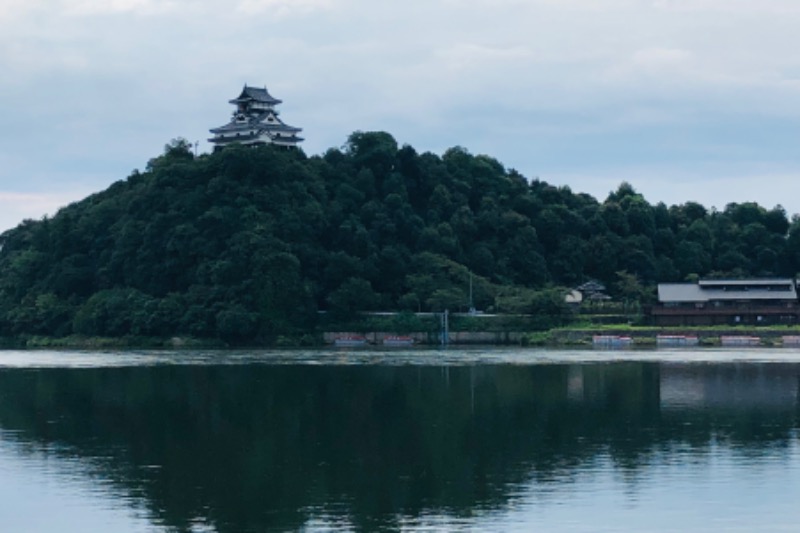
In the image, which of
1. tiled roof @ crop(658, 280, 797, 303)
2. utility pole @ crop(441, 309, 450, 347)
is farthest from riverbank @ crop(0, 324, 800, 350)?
tiled roof @ crop(658, 280, 797, 303)

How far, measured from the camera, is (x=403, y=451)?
26.9 metres

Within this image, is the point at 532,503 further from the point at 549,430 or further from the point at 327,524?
the point at 549,430

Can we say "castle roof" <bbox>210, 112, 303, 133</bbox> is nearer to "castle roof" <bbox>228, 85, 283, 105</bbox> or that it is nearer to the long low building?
"castle roof" <bbox>228, 85, 283, 105</bbox>

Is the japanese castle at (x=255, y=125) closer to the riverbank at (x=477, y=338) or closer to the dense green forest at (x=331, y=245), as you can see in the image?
the dense green forest at (x=331, y=245)

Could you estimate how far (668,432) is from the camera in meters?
30.0

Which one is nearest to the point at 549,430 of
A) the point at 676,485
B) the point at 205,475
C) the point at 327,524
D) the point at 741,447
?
the point at 741,447

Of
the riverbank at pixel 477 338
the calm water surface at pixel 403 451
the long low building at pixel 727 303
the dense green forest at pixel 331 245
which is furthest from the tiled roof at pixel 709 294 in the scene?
the calm water surface at pixel 403 451

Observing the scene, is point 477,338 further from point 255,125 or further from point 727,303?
point 255,125

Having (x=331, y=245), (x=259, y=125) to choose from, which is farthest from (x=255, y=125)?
(x=331, y=245)

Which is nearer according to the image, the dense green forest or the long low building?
the long low building

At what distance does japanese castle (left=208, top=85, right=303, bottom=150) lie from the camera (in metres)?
101

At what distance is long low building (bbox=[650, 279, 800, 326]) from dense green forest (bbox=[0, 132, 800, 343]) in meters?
6.81

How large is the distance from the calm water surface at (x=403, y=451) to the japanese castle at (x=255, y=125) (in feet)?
179

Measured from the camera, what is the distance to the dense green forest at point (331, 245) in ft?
267
